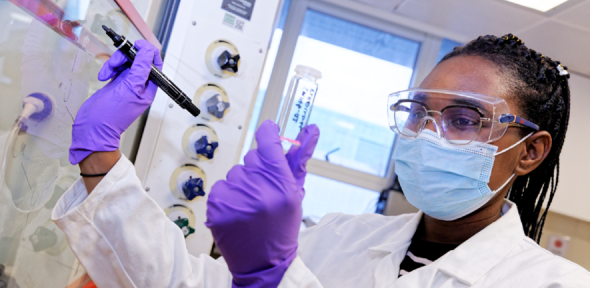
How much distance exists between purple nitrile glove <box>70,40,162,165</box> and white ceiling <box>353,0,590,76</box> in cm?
228

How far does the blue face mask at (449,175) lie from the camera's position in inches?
36.0

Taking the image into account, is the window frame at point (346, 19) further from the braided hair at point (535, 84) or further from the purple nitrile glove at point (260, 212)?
the purple nitrile glove at point (260, 212)

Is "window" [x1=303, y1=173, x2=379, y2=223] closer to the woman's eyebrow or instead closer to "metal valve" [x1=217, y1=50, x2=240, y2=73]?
"metal valve" [x1=217, y1=50, x2=240, y2=73]

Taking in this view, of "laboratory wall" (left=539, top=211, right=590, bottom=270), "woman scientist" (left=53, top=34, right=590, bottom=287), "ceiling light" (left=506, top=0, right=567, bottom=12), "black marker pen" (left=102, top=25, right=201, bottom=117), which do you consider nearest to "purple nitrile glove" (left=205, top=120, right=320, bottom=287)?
"woman scientist" (left=53, top=34, right=590, bottom=287)

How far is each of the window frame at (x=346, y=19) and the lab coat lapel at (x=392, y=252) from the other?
1.96m

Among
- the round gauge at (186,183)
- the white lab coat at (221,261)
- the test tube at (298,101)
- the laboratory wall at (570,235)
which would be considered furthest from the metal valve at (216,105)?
the laboratory wall at (570,235)

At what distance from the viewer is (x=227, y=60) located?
1.24 meters

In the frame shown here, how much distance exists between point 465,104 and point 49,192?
90 cm

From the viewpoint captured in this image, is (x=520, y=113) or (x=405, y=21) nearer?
(x=520, y=113)

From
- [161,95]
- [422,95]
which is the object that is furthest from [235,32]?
[422,95]

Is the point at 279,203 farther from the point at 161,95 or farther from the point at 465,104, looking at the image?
the point at 161,95

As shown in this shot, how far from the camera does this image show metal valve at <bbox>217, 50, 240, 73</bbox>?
1.23 metres

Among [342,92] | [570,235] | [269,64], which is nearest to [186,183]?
[269,64]

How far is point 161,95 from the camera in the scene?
120 cm
